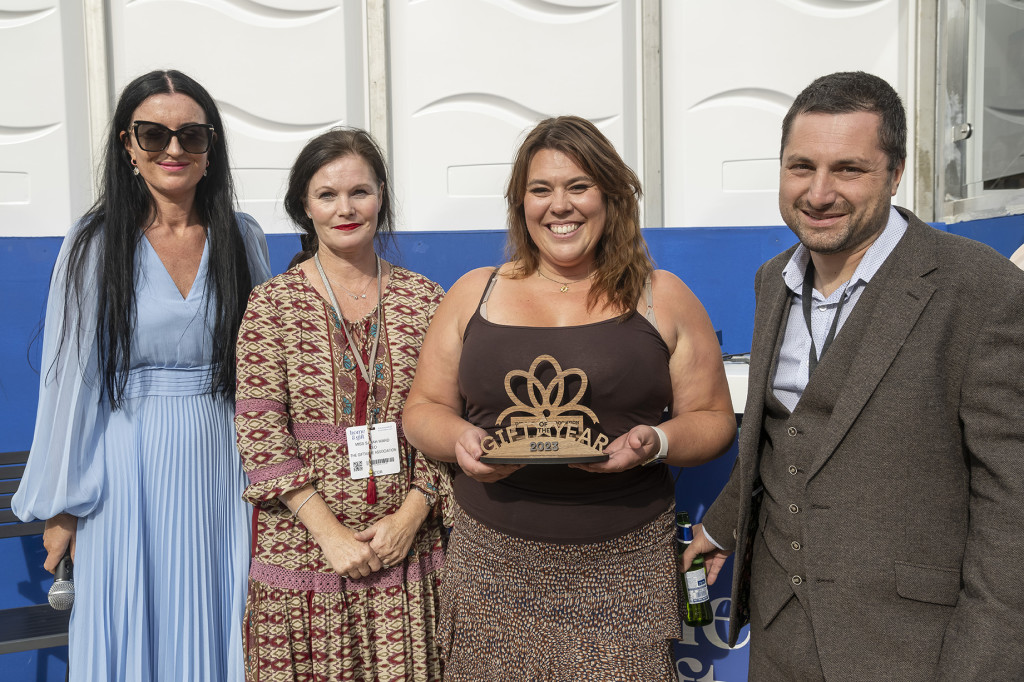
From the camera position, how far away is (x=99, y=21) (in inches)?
168

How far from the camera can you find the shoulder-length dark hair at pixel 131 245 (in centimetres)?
220

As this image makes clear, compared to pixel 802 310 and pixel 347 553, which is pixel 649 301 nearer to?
pixel 802 310

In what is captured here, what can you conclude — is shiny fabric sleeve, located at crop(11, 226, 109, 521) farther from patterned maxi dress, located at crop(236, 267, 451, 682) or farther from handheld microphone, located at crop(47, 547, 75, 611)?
patterned maxi dress, located at crop(236, 267, 451, 682)

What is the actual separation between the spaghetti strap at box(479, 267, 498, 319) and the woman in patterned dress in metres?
0.29

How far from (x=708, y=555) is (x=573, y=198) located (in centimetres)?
101

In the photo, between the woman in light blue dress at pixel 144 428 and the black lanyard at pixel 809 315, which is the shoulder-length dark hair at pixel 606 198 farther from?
the woman in light blue dress at pixel 144 428

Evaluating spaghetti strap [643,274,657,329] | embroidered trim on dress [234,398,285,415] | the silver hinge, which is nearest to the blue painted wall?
the silver hinge

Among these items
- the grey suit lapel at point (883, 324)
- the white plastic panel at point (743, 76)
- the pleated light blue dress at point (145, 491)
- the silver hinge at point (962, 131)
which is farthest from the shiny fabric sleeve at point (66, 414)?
the silver hinge at point (962, 131)

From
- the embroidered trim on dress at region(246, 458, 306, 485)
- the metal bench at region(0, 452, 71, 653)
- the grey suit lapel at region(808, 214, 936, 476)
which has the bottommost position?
the metal bench at region(0, 452, 71, 653)

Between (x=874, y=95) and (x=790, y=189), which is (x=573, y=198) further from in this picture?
(x=874, y=95)

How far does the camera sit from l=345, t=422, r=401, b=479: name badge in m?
2.08

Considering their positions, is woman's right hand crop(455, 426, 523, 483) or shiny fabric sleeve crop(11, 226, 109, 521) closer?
woman's right hand crop(455, 426, 523, 483)

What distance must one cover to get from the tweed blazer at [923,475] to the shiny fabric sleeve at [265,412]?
131 centimetres

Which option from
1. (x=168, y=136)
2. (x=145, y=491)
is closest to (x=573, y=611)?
(x=145, y=491)
